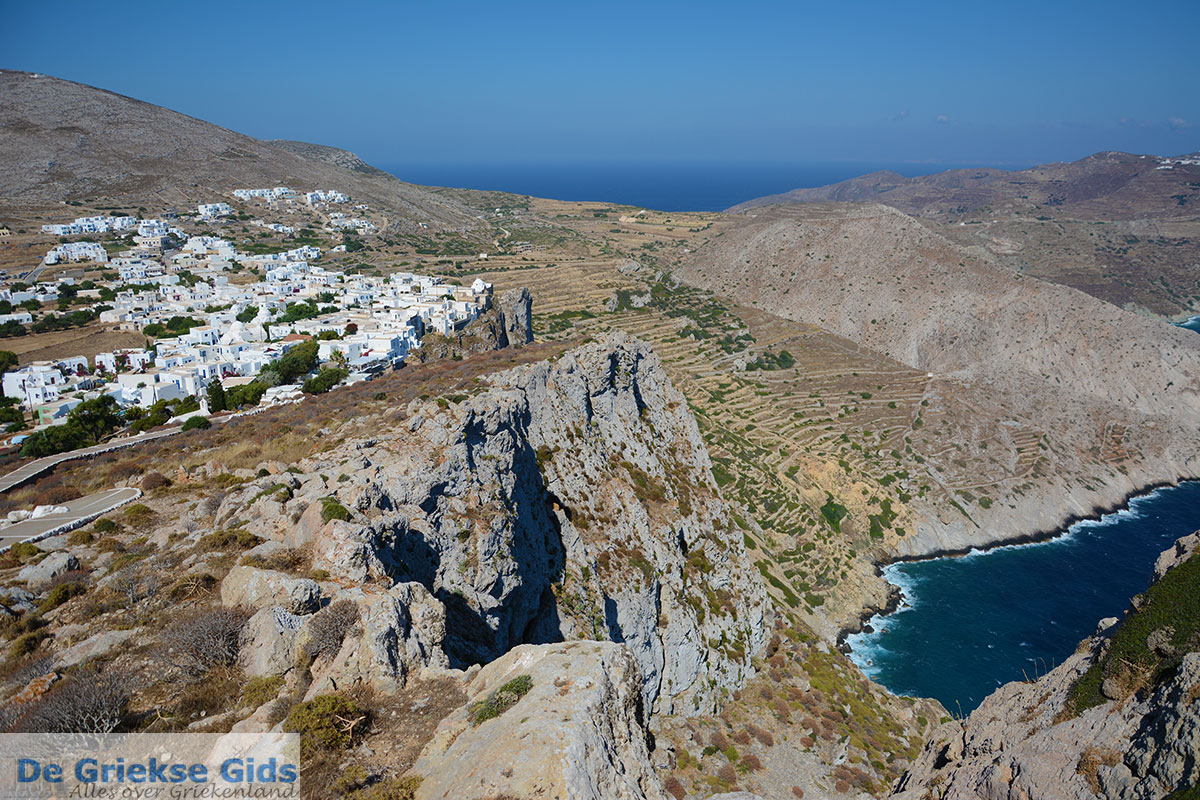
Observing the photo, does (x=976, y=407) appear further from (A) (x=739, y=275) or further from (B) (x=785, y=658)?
(B) (x=785, y=658)

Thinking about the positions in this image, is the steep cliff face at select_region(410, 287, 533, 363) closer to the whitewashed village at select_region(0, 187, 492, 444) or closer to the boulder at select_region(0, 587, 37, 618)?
the whitewashed village at select_region(0, 187, 492, 444)

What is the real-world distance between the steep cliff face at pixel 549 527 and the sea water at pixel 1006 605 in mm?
21078

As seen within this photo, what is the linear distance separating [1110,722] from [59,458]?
37864 millimetres

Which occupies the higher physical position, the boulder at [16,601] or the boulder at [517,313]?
the boulder at [517,313]

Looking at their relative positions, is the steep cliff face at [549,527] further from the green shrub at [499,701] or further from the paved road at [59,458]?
the paved road at [59,458]

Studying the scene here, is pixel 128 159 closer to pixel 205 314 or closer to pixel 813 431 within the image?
pixel 205 314

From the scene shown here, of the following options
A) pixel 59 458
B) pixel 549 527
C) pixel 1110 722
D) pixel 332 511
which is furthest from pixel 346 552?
pixel 59 458

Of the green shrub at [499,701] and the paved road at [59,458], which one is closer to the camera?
the green shrub at [499,701]

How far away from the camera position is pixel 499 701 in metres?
9.68

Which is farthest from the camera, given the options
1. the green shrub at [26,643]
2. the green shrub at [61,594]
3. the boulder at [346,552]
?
the boulder at [346,552]

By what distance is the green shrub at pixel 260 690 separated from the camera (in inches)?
386

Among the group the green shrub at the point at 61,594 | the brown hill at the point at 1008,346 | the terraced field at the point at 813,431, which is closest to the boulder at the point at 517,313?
the terraced field at the point at 813,431

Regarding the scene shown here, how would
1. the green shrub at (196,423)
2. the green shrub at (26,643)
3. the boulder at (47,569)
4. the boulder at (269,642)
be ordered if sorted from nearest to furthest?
the boulder at (269,642)
the green shrub at (26,643)
the boulder at (47,569)
the green shrub at (196,423)

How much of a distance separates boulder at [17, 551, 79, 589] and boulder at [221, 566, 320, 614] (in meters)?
4.53
